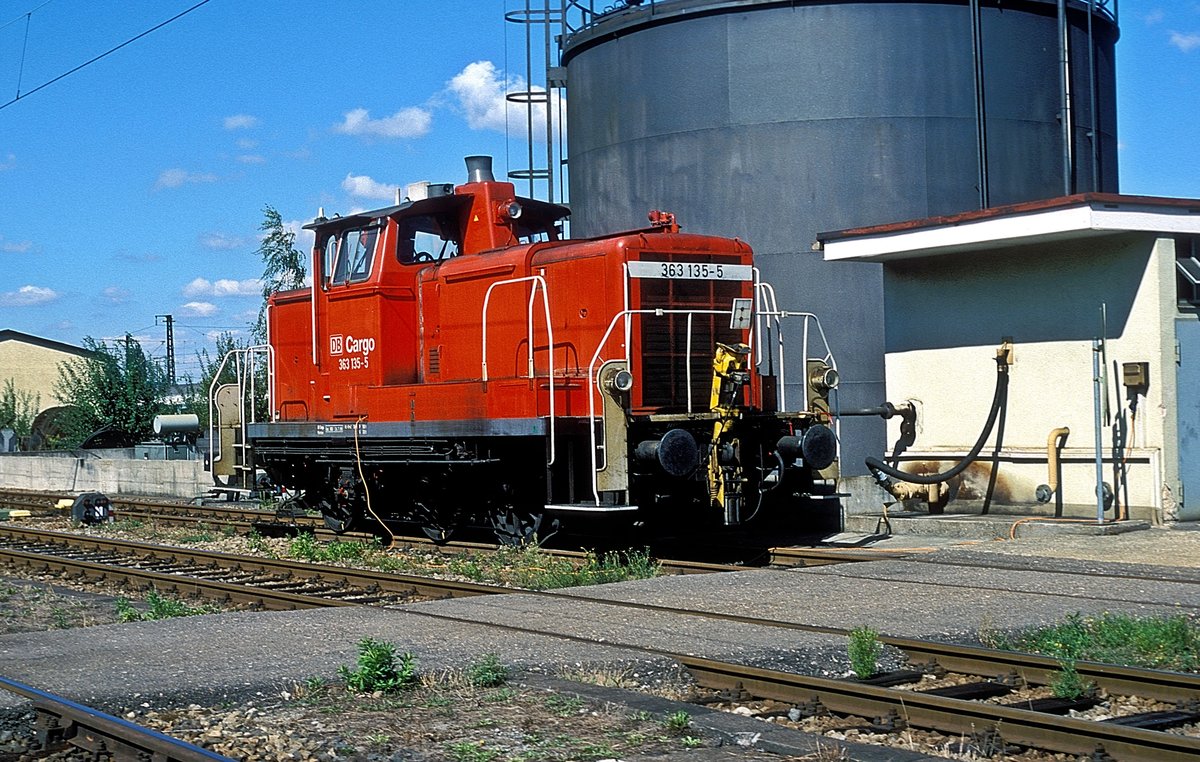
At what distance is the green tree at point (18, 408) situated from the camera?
5312 cm

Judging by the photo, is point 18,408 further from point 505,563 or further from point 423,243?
point 505,563

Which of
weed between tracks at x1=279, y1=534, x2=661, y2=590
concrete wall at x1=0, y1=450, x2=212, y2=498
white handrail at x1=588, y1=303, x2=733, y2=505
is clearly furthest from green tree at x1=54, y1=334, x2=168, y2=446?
white handrail at x1=588, y1=303, x2=733, y2=505

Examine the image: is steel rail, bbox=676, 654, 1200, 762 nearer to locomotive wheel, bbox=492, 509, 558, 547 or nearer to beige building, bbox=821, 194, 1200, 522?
locomotive wheel, bbox=492, 509, 558, 547

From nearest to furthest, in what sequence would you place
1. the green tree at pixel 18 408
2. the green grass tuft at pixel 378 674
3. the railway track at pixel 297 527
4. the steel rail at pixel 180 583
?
the green grass tuft at pixel 378 674, the steel rail at pixel 180 583, the railway track at pixel 297 527, the green tree at pixel 18 408

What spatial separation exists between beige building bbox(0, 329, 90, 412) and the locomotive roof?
167 ft

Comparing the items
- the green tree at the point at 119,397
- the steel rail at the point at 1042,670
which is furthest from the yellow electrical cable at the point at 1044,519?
the green tree at the point at 119,397

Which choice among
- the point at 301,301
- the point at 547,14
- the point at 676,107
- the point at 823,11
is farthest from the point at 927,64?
the point at 301,301

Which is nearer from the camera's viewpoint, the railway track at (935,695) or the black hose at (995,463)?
the railway track at (935,695)

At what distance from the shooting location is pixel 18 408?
59.2 meters

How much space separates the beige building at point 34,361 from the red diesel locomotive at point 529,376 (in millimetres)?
50291

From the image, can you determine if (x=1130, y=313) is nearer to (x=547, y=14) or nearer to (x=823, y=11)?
(x=823, y=11)

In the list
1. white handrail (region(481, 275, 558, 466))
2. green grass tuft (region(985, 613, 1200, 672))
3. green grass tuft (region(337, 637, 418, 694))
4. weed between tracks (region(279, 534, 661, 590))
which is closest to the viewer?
green grass tuft (region(337, 637, 418, 694))

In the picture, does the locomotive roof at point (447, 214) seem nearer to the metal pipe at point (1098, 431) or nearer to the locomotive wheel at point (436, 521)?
the locomotive wheel at point (436, 521)

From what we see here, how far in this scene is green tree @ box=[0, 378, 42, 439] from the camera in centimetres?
5312
